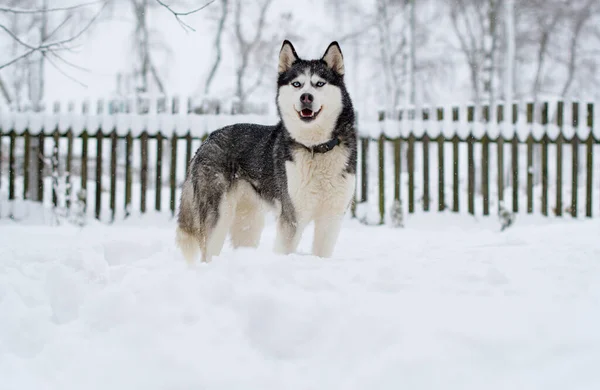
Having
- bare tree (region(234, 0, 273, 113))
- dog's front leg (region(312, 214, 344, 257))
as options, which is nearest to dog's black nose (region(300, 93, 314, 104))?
dog's front leg (region(312, 214, 344, 257))

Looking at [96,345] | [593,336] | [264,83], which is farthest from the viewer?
[264,83]

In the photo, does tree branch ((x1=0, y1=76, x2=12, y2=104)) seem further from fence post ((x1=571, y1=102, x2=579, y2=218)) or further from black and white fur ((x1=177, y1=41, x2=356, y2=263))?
fence post ((x1=571, y1=102, x2=579, y2=218))

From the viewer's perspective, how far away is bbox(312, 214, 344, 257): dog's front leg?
2963mm

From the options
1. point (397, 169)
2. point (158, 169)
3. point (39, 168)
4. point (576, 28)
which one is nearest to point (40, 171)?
point (39, 168)

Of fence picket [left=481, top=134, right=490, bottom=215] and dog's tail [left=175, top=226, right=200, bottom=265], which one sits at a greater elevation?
fence picket [left=481, top=134, right=490, bottom=215]

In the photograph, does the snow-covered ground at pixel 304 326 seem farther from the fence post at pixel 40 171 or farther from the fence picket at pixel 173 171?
the fence post at pixel 40 171

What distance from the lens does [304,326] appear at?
160 cm

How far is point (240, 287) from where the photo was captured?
1.83 meters

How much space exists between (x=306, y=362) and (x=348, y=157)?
173 centimetres

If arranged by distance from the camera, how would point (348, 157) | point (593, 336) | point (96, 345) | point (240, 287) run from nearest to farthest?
point (593, 336) < point (96, 345) < point (240, 287) < point (348, 157)

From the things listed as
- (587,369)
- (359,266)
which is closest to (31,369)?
(359,266)

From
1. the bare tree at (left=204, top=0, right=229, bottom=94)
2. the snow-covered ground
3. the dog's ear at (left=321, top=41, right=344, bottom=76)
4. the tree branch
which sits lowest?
the snow-covered ground

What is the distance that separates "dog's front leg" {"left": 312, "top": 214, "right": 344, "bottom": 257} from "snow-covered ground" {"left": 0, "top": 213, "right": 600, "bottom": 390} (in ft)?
2.33

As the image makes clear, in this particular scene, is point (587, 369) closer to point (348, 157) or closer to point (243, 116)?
point (348, 157)
